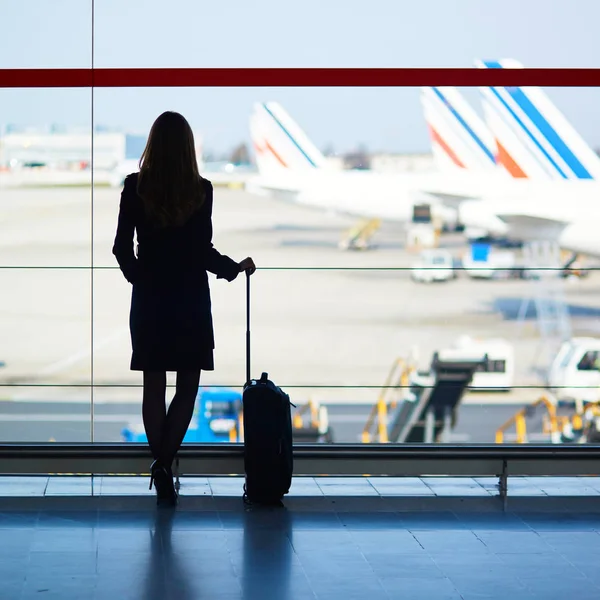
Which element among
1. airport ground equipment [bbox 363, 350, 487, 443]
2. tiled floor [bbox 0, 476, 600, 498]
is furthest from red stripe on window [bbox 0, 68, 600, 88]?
airport ground equipment [bbox 363, 350, 487, 443]

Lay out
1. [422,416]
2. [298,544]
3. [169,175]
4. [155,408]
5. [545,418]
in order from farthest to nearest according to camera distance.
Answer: [545,418] < [422,416] < [155,408] < [169,175] < [298,544]

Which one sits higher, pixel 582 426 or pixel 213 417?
pixel 213 417

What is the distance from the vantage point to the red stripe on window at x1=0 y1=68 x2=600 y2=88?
11.0 ft

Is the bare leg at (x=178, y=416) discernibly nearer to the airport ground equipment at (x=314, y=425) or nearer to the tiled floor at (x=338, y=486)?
the tiled floor at (x=338, y=486)

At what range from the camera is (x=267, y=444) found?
280 cm

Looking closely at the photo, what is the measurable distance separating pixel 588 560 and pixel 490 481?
766 mm

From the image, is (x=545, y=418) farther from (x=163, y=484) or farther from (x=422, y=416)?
(x=163, y=484)

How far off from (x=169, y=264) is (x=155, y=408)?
16.2 inches

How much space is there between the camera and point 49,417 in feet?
163

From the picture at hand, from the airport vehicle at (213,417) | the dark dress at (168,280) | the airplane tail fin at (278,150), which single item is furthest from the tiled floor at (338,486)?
the airplane tail fin at (278,150)

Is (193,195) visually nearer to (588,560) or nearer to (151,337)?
(151,337)

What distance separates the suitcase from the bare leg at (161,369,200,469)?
0.16 meters

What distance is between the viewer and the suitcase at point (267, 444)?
2.79 metres

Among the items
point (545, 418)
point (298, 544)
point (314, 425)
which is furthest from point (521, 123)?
point (298, 544)
